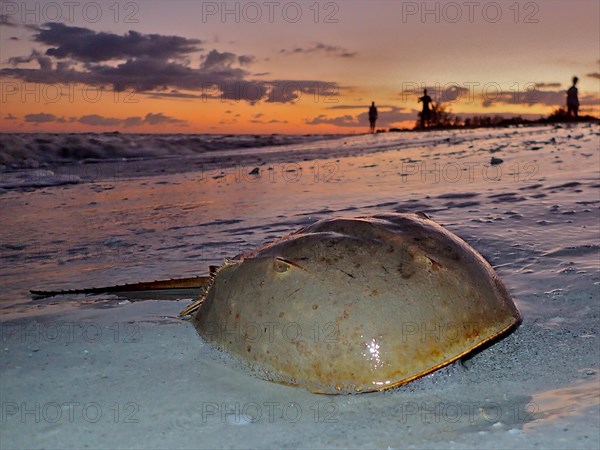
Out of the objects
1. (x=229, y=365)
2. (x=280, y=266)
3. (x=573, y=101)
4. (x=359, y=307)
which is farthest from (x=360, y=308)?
(x=573, y=101)

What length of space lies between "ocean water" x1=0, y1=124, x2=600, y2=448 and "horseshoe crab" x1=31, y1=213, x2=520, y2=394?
0.65 ft

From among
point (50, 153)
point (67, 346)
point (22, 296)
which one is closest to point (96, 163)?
point (50, 153)

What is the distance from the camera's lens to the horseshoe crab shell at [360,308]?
1.70 m

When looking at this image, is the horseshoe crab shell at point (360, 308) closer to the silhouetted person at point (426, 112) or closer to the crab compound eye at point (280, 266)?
the crab compound eye at point (280, 266)

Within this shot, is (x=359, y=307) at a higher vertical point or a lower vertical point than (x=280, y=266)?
lower

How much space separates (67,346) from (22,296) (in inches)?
37.2

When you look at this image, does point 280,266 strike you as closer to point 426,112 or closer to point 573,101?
point 573,101

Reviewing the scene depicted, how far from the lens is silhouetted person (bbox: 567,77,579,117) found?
26.1 metres

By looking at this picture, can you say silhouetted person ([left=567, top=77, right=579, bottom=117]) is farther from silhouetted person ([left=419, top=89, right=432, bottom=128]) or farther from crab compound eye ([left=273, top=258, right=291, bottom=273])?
crab compound eye ([left=273, top=258, right=291, bottom=273])

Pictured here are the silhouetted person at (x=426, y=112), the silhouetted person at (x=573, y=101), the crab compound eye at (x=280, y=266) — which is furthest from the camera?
the silhouetted person at (x=426, y=112)

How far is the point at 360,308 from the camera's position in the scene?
5.69 ft

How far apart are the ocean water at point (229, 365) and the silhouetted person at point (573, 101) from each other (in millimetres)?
22045

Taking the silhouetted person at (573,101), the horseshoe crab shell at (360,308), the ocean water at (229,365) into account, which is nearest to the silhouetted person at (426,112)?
the silhouetted person at (573,101)

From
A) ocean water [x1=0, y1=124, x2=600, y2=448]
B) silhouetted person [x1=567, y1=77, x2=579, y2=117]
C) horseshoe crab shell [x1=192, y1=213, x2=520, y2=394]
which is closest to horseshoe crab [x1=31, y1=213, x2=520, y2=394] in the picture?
horseshoe crab shell [x1=192, y1=213, x2=520, y2=394]
